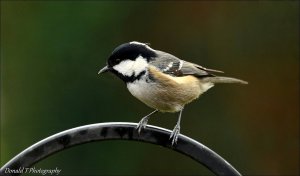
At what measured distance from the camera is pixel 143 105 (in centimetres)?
603

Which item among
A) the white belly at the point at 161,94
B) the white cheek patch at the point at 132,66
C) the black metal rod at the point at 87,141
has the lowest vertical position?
the black metal rod at the point at 87,141

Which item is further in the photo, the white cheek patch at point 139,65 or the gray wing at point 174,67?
the gray wing at point 174,67

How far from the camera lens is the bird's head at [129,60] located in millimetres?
3102

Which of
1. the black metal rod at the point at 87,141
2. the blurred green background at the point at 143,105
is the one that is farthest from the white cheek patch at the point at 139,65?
the blurred green background at the point at 143,105

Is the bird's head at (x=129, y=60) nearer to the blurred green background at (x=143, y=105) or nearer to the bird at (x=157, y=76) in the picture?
the bird at (x=157, y=76)

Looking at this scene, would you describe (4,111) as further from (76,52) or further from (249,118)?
(249,118)

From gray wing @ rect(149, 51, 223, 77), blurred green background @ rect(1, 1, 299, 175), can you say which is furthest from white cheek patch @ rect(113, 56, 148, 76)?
blurred green background @ rect(1, 1, 299, 175)

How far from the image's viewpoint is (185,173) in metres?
6.12

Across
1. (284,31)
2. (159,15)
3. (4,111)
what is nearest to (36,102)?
(4,111)

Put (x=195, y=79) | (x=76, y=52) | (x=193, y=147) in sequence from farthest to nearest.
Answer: (x=76, y=52), (x=195, y=79), (x=193, y=147)

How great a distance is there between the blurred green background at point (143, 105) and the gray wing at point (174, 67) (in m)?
2.17

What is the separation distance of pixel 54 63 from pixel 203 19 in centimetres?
150

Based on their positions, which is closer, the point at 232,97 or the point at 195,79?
the point at 195,79

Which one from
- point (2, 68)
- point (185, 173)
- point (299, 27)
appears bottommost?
point (185, 173)
